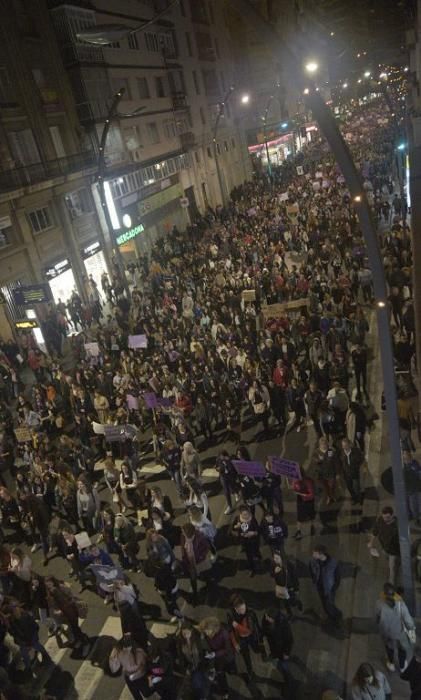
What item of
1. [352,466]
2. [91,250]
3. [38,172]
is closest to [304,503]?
[352,466]

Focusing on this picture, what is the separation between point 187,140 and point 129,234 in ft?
56.6

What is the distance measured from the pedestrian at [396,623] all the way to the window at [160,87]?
4261cm

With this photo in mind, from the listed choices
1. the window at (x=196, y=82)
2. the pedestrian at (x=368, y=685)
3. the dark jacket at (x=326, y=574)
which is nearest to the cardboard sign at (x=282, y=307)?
the dark jacket at (x=326, y=574)

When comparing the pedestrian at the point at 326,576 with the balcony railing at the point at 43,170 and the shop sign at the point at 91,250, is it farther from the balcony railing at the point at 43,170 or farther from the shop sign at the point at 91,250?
the shop sign at the point at 91,250

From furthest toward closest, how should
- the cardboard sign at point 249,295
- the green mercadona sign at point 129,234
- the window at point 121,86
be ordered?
the window at point 121,86
the green mercadona sign at point 129,234
the cardboard sign at point 249,295

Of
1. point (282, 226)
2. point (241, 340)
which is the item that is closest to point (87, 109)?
point (282, 226)

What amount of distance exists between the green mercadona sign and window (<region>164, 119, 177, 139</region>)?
38.2 feet

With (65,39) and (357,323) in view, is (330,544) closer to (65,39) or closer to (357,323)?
(357,323)

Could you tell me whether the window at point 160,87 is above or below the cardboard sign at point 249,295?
above

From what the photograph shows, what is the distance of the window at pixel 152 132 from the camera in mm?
39906

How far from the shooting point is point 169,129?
43.4m

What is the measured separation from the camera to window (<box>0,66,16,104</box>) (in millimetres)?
25094

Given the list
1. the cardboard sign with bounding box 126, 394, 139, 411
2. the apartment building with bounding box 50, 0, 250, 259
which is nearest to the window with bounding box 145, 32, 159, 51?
the apartment building with bounding box 50, 0, 250, 259

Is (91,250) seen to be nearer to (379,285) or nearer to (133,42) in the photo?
(133,42)
